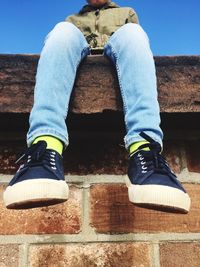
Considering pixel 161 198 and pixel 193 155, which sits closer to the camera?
pixel 161 198

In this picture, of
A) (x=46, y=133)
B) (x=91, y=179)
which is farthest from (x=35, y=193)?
(x=91, y=179)

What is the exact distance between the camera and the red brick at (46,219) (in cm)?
75

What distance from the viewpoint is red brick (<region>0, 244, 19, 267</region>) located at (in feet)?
2.40

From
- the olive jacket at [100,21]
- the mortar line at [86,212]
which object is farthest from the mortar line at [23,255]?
the olive jacket at [100,21]

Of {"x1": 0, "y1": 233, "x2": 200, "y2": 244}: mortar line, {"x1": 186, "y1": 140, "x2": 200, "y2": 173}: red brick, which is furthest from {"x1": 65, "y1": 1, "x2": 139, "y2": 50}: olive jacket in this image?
{"x1": 0, "y1": 233, "x2": 200, "y2": 244}: mortar line

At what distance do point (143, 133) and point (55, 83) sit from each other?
0.20m

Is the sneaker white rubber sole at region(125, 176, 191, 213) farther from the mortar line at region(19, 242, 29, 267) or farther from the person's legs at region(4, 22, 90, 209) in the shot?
the mortar line at region(19, 242, 29, 267)

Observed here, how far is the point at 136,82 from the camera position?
2.41 feet

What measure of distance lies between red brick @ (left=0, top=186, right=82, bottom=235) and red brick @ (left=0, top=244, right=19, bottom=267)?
29 millimetres

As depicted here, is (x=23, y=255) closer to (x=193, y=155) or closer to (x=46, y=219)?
(x=46, y=219)

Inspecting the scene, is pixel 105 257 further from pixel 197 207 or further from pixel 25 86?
pixel 25 86

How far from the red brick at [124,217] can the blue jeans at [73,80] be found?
148mm

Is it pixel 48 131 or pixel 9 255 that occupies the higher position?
pixel 48 131

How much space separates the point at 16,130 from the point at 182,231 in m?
0.41
